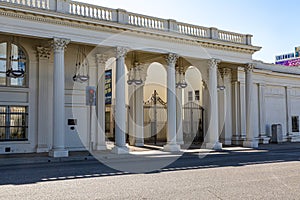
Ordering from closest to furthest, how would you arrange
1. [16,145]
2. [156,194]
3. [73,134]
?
[156,194]
[16,145]
[73,134]

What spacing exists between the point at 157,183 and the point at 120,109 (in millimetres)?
10246

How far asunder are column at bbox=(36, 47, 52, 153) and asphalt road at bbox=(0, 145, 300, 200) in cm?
742

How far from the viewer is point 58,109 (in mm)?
17828

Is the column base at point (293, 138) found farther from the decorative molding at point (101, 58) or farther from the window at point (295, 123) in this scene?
the decorative molding at point (101, 58)

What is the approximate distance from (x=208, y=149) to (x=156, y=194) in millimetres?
15002

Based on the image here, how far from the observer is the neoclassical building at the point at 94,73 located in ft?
59.1

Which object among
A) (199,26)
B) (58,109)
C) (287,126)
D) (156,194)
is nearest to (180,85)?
(199,26)

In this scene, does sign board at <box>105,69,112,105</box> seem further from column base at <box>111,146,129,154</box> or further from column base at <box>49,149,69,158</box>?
column base at <box>49,149,69,158</box>

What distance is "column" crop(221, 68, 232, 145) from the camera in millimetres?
27750

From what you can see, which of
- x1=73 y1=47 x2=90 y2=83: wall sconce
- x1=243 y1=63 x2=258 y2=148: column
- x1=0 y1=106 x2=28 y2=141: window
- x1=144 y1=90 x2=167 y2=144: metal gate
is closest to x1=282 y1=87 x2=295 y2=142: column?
x1=243 y1=63 x2=258 y2=148: column

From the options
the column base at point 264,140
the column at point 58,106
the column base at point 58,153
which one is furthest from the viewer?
the column base at point 264,140

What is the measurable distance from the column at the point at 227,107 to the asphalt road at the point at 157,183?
1423cm

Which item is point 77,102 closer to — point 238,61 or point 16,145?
point 16,145

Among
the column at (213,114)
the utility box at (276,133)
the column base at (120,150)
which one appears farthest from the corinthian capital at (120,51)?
the utility box at (276,133)
